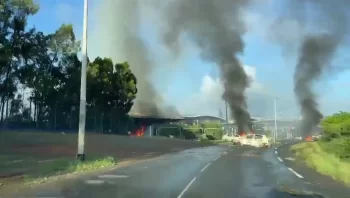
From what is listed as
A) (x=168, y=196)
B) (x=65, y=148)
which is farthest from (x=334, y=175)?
(x=65, y=148)

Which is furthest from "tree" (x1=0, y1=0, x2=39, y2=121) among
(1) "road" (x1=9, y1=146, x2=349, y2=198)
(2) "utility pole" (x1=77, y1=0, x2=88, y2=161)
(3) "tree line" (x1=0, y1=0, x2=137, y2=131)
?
(1) "road" (x1=9, y1=146, x2=349, y2=198)

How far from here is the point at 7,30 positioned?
3319 cm

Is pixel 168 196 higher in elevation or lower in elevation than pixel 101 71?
lower

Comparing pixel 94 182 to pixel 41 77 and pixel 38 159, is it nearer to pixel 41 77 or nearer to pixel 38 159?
pixel 38 159

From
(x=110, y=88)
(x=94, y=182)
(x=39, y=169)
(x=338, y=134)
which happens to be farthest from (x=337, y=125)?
(x=110, y=88)

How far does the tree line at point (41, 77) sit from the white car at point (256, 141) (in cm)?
1644

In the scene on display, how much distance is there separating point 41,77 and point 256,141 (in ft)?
86.8

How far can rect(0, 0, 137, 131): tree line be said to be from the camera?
33094 millimetres

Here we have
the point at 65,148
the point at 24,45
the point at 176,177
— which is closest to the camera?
the point at 176,177

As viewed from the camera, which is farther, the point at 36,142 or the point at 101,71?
the point at 101,71

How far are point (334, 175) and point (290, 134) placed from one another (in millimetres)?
106628

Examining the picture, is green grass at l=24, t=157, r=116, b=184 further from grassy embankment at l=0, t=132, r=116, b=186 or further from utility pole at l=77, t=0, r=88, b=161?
utility pole at l=77, t=0, r=88, b=161

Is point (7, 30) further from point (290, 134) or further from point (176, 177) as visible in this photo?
point (290, 134)

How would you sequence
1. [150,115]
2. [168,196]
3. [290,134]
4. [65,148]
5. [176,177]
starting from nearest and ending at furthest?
[168,196] → [176,177] → [65,148] → [150,115] → [290,134]
